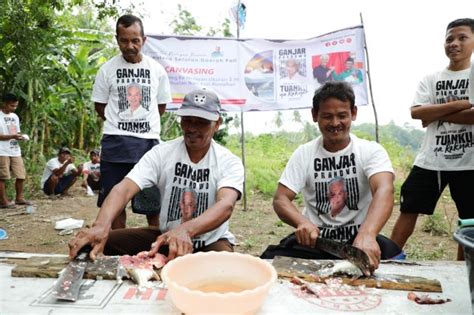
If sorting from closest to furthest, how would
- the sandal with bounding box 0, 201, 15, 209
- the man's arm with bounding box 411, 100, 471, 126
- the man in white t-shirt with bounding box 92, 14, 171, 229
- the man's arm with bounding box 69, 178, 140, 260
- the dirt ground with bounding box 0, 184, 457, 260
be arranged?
1. the man's arm with bounding box 69, 178, 140, 260
2. the man's arm with bounding box 411, 100, 471, 126
3. the man in white t-shirt with bounding box 92, 14, 171, 229
4. the dirt ground with bounding box 0, 184, 457, 260
5. the sandal with bounding box 0, 201, 15, 209

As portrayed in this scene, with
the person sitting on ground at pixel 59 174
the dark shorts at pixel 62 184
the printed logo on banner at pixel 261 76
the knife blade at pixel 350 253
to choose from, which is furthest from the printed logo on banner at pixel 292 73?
the dark shorts at pixel 62 184

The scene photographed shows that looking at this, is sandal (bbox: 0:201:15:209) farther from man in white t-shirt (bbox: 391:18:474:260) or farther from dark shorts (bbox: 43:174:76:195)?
man in white t-shirt (bbox: 391:18:474:260)

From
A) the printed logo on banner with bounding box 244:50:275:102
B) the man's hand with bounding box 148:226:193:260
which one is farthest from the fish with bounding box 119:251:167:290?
the printed logo on banner with bounding box 244:50:275:102

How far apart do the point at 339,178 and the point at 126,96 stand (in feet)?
6.41

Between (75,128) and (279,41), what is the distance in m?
5.67

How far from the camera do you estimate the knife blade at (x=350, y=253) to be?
5.80ft

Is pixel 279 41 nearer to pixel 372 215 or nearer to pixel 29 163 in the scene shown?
pixel 372 215

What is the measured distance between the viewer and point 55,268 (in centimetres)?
179

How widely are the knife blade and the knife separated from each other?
3.67 feet

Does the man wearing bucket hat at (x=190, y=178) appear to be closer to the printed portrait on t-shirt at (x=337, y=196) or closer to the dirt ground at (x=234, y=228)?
the printed portrait on t-shirt at (x=337, y=196)

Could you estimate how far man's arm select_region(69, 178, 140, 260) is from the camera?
194cm

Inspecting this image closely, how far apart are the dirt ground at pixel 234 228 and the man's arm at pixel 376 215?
7.14 ft

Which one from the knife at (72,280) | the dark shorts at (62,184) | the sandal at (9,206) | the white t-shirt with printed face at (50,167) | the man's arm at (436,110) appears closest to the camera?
the knife at (72,280)

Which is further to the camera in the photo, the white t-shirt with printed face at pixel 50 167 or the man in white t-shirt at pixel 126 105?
the white t-shirt with printed face at pixel 50 167
